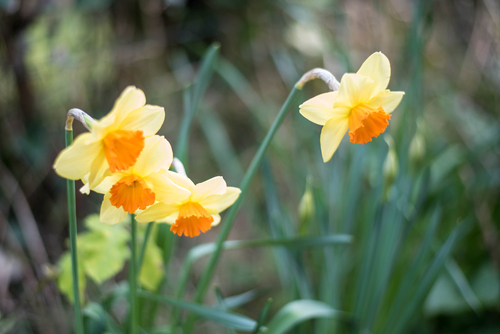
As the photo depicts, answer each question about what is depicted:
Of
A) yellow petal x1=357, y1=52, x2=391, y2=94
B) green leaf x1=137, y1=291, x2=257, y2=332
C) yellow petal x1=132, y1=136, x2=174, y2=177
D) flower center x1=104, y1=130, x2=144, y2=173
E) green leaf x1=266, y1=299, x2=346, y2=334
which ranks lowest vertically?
green leaf x1=266, y1=299, x2=346, y2=334

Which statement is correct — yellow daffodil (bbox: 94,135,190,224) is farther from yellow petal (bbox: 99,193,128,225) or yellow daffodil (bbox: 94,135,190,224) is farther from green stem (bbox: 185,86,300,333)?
green stem (bbox: 185,86,300,333)

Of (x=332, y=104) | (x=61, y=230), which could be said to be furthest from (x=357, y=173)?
(x=61, y=230)

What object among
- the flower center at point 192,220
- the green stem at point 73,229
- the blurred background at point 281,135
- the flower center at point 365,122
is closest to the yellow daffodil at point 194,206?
the flower center at point 192,220

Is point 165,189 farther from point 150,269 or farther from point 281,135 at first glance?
point 281,135

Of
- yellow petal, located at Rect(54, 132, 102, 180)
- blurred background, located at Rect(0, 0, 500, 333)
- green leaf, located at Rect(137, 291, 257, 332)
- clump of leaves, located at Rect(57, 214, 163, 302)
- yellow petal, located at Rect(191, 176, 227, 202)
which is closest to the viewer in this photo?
yellow petal, located at Rect(54, 132, 102, 180)

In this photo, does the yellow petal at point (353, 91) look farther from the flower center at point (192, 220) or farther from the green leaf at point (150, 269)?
the green leaf at point (150, 269)

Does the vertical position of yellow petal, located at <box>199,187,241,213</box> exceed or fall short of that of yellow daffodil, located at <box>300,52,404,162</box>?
it falls short

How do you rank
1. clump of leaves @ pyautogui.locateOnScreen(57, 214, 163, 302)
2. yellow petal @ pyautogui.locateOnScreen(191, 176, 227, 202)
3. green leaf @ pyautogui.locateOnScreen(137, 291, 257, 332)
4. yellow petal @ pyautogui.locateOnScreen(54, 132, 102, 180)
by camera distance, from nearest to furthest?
yellow petal @ pyautogui.locateOnScreen(54, 132, 102, 180) → yellow petal @ pyautogui.locateOnScreen(191, 176, 227, 202) → green leaf @ pyautogui.locateOnScreen(137, 291, 257, 332) → clump of leaves @ pyautogui.locateOnScreen(57, 214, 163, 302)

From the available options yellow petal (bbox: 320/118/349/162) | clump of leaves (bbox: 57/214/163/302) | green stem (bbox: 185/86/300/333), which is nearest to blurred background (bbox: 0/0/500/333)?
clump of leaves (bbox: 57/214/163/302)
